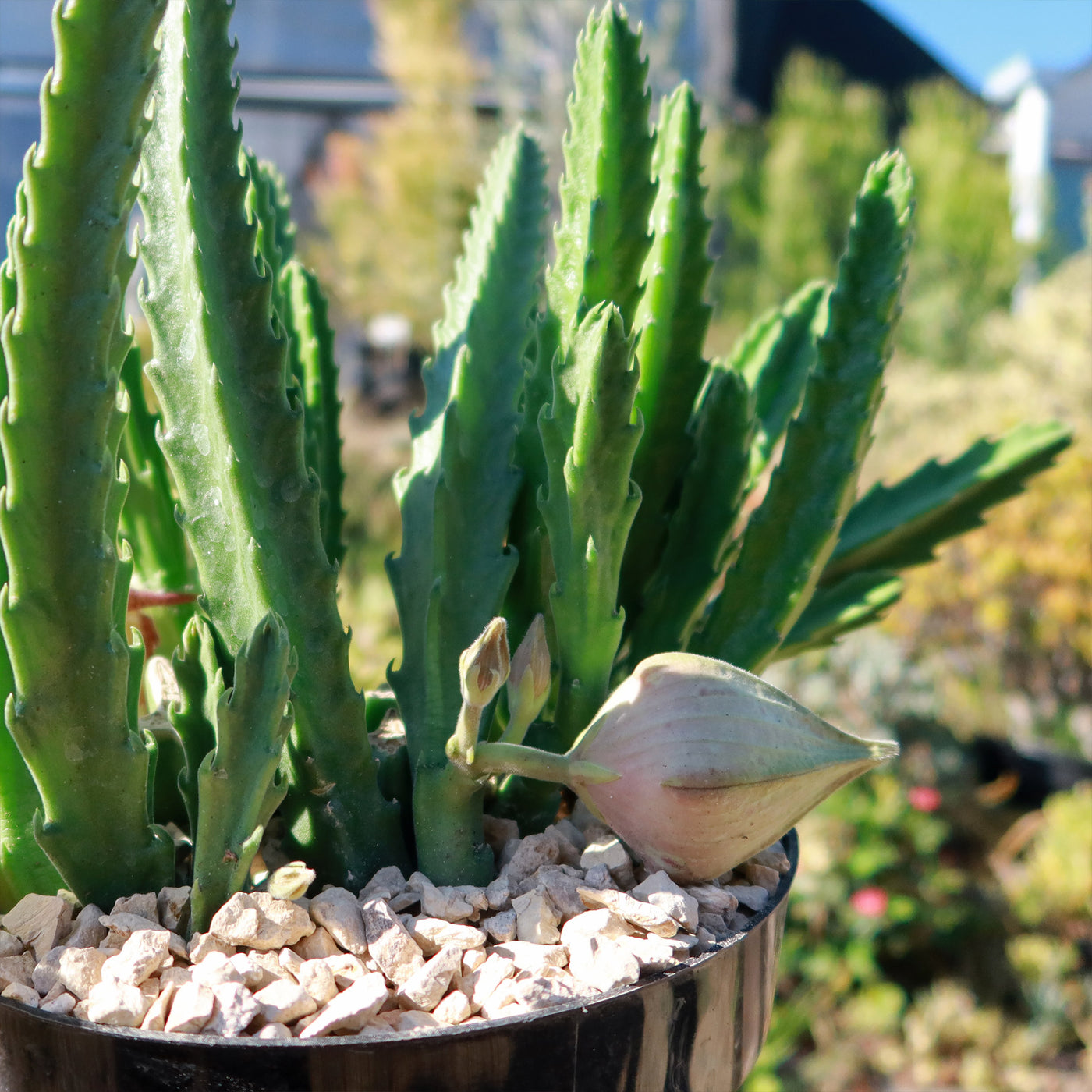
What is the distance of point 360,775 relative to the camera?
50 cm

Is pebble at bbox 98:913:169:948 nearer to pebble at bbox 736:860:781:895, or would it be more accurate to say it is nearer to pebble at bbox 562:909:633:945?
pebble at bbox 562:909:633:945

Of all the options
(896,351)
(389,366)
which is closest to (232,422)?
(896,351)

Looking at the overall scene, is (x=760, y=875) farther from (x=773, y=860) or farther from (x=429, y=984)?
(x=429, y=984)

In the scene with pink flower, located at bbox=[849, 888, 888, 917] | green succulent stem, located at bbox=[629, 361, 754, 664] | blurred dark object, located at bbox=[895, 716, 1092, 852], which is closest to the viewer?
green succulent stem, located at bbox=[629, 361, 754, 664]

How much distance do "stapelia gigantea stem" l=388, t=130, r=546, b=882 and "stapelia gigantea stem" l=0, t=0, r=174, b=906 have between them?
138mm

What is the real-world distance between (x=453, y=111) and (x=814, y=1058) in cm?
631

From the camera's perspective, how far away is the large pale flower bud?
17.1 inches

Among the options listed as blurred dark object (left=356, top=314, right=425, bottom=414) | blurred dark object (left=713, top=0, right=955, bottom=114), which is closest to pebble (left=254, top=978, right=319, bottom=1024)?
blurred dark object (left=356, top=314, right=425, bottom=414)

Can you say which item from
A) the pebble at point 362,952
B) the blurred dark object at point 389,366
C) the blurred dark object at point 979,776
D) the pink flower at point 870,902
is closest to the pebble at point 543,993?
the pebble at point 362,952

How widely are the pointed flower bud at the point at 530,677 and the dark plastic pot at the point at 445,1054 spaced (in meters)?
0.12

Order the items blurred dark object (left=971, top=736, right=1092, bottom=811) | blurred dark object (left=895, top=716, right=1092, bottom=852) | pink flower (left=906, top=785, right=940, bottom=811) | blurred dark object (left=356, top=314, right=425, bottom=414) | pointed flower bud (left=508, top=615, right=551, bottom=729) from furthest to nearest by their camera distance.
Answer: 1. blurred dark object (left=356, top=314, right=425, bottom=414)
2. blurred dark object (left=971, top=736, right=1092, bottom=811)
3. blurred dark object (left=895, top=716, right=1092, bottom=852)
4. pink flower (left=906, top=785, right=940, bottom=811)
5. pointed flower bud (left=508, top=615, right=551, bottom=729)

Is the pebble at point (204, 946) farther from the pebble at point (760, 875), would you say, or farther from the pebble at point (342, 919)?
the pebble at point (760, 875)

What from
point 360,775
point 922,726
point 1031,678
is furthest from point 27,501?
point 1031,678

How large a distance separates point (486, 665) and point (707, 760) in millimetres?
99
